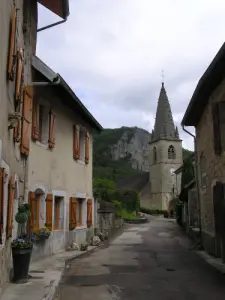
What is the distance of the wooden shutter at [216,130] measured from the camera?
11.2 m

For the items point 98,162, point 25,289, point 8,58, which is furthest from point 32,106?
point 98,162

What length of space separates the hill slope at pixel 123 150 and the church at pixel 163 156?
73.7 ft

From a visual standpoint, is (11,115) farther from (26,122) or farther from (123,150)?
(123,150)

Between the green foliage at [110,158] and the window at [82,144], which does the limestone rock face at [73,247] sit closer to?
the window at [82,144]

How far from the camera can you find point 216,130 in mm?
11359

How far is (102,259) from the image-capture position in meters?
12.8

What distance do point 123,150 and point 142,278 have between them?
8937 cm

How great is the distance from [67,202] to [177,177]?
47.3 metres

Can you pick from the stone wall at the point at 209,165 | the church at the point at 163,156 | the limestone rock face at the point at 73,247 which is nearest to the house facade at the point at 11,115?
the limestone rock face at the point at 73,247

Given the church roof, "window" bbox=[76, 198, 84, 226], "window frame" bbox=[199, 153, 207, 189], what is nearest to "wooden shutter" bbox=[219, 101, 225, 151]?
"window frame" bbox=[199, 153, 207, 189]

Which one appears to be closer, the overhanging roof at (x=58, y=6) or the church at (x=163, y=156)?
the overhanging roof at (x=58, y=6)

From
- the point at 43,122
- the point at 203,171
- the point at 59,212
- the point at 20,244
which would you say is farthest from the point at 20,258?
the point at 203,171

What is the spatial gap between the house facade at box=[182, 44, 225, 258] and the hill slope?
2833 inches

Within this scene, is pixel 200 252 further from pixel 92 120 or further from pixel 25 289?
pixel 25 289
